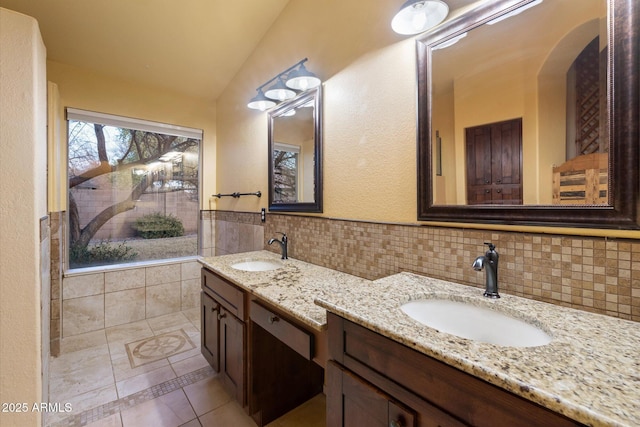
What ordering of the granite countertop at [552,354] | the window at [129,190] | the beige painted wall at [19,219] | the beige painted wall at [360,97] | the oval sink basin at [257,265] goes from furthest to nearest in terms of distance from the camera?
the window at [129,190]
the oval sink basin at [257,265]
the beige painted wall at [360,97]
the beige painted wall at [19,219]
the granite countertop at [552,354]

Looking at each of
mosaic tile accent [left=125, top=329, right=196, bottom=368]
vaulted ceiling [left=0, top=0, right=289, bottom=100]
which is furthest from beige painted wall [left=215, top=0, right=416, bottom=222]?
mosaic tile accent [left=125, top=329, right=196, bottom=368]

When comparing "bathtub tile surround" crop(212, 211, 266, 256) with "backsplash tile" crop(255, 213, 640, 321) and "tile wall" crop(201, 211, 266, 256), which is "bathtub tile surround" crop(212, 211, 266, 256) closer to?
"tile wall" crop(201, 211, 266, 256)

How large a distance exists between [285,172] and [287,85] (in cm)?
61

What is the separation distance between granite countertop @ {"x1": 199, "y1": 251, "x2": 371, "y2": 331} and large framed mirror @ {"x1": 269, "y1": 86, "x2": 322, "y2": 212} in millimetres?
444

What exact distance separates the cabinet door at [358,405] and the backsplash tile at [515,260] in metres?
0.59

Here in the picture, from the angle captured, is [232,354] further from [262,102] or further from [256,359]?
[262,102]

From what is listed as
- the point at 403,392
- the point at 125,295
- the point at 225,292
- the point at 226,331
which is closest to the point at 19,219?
the point at 225,292

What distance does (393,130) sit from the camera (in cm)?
136

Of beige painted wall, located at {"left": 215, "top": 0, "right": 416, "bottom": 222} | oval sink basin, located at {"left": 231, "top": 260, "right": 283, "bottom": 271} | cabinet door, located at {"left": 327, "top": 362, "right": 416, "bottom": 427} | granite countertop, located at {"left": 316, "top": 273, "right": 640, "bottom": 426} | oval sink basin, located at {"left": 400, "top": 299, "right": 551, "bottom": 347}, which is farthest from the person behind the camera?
oval sink basin, located at {"left": 231, "top": 260, "right": 283, "bottom": 271}

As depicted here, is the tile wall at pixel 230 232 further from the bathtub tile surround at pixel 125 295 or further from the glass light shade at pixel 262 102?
the glass light shade at pixel 262 102

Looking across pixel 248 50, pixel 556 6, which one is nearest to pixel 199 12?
pixel 248 50

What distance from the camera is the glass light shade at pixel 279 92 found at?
1975 mm

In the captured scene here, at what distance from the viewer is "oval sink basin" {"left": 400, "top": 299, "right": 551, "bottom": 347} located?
32.5 inches

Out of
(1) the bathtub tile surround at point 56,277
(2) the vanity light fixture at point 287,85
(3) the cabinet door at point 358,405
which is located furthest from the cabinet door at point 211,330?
(2) the vanity light fixture at point 287,85
